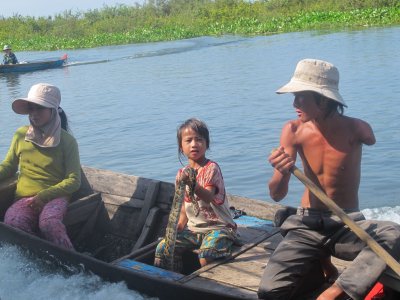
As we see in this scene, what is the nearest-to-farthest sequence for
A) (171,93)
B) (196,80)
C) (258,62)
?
(171,93) < (196,80) < (258,62)

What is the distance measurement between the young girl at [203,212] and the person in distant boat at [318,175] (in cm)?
62

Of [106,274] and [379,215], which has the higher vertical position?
[106,274]

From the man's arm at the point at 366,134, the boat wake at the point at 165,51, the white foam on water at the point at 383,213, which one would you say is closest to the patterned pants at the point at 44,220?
the man's arm at the point at 366,134

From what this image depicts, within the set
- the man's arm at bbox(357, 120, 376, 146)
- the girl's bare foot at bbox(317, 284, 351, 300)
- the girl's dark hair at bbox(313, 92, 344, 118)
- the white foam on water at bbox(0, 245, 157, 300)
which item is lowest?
the white foam on water at bbox(0, 245, 157, 300)

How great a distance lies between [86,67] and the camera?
23.8 m

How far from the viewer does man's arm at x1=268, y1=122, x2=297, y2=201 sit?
3178mm

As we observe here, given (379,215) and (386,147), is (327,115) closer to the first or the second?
(379,215)

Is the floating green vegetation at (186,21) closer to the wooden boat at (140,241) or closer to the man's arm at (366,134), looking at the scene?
the wooden boat at (140,241)

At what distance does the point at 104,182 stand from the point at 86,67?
18.9 meters

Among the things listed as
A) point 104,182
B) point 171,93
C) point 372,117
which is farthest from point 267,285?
point 171,93

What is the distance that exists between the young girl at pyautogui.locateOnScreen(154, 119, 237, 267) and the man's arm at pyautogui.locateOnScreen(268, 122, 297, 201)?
2.01ft

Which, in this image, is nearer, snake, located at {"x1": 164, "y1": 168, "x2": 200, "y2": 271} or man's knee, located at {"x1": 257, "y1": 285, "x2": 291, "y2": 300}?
man's knee, located at {"x1": 257, "y1": 285, "x2": 291, "y2": 300}

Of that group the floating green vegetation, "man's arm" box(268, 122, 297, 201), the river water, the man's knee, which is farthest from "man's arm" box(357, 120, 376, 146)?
the floating green vegetation

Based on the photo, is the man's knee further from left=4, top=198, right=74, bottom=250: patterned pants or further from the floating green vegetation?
the floating green vegetation
